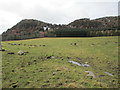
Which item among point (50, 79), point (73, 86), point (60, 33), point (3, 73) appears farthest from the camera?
point (60, 33)

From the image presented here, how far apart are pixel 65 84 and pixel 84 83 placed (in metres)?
Result: 2.15

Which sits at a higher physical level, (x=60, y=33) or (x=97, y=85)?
(x=60, y=33)

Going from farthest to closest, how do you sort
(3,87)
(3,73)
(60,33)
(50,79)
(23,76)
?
(60,33) → (3,73) → (23,76) → (50,79) → (3,87)

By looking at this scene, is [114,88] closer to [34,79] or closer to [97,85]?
[97,85]

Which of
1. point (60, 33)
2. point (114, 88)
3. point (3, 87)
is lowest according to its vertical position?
point (114, 88)

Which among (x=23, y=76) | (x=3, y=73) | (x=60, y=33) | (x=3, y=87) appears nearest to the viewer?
(x=3, y=87)

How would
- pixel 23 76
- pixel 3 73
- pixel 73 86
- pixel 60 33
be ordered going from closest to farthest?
pixel 73 86, pixel 23 76, pixel 3 73, pixel 60 33

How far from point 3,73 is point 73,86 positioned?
34.6ft

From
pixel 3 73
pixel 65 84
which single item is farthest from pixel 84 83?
pixel 3 73

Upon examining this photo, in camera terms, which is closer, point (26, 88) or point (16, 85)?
point (26, 88)

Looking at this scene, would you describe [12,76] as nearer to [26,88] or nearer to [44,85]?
[26,88]

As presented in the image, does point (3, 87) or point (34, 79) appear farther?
point (34, 79)

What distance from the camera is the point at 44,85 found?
1168 cm

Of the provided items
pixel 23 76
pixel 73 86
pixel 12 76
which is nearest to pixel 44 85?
pixel 73 86
